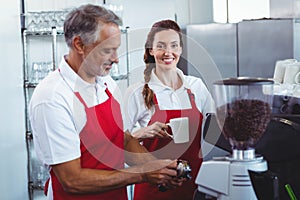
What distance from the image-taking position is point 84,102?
165 cm

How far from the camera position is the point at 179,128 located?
1957mm

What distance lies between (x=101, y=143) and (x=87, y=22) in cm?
40

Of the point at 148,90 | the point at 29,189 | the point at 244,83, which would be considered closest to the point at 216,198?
→ the point at 244,83

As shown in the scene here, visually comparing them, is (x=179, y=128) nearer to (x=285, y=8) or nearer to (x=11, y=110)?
(x=11, y=110)

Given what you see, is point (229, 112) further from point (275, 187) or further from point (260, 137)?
point (275, 187)

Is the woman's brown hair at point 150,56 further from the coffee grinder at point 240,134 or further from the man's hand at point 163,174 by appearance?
the coffee grinder at point 240,134

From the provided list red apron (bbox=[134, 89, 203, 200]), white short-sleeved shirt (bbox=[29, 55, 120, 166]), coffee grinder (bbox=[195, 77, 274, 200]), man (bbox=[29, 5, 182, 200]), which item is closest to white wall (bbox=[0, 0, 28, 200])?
red apron (bbox=[134, 89, 203, 200])

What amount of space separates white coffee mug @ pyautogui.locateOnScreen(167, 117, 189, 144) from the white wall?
163 centimetres

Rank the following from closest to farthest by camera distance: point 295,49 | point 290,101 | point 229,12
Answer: point 290,101, point 295,49, point 229,12

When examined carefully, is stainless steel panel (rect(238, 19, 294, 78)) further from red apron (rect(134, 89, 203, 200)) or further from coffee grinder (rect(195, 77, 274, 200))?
coffee grinder (rect(195, 77, 274, 200))

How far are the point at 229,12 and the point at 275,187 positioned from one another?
148 inches

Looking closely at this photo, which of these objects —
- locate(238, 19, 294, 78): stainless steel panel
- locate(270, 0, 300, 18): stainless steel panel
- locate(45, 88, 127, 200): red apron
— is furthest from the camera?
locate(270, 0, 300, 18): stainless steel panel

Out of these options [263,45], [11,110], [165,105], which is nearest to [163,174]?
[165,105]

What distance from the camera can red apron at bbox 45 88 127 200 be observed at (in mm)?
1633
